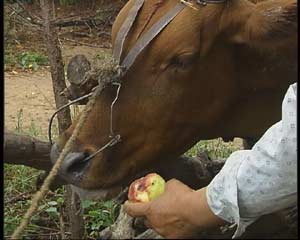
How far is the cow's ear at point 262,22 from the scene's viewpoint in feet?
9.52

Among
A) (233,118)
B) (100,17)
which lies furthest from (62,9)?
(233,118)

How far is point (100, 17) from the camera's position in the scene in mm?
5914

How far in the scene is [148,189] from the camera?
2.40m

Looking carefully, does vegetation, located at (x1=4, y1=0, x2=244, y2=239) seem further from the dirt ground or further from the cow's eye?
the dirt ground

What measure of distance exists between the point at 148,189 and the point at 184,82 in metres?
0.67

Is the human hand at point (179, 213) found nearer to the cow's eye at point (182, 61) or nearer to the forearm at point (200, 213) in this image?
the forearm at point (200, 213)

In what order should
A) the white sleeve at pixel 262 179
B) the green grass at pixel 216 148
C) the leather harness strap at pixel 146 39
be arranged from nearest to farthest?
the white sleeve at pixel 262 179, the leather harness strap at pixel 146 39, the green grass at pixel 216 148

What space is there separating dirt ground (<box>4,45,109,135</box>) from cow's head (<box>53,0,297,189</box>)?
3439mm

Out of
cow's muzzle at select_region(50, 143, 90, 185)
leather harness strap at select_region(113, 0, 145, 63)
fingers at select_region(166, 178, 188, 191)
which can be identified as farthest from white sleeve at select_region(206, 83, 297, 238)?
leather harness strap at select_region(113, 0, 145, 63)

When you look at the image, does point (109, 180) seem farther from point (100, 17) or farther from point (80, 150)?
point (100, 17)

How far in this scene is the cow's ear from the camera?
114 inches

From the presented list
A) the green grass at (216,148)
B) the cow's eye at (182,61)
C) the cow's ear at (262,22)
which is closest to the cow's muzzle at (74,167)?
the cow's eye at (182,61)

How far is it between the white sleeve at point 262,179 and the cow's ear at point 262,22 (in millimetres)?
799

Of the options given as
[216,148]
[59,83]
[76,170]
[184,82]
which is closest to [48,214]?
[59,83]
